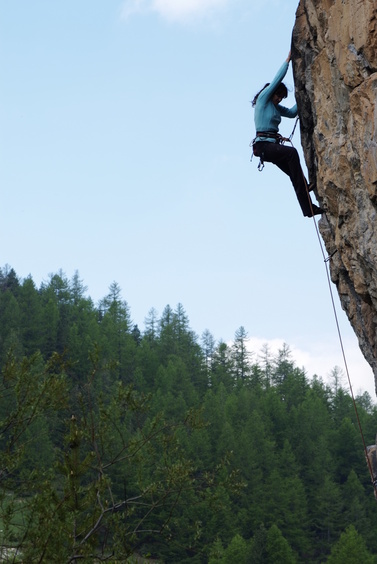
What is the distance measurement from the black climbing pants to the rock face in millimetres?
201

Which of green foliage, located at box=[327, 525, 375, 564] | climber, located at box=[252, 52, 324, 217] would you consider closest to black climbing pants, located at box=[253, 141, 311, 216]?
climber, located at box=[252, 52, 324, 217]

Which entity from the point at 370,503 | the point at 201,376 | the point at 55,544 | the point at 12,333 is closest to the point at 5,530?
the point at 55,544

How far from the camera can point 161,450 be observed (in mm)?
46375

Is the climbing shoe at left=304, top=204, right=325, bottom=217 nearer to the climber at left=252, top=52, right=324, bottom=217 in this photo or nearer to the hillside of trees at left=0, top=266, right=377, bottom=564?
the climber at left=252, top=52, right=324, bottom=217

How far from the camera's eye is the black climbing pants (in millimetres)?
9672

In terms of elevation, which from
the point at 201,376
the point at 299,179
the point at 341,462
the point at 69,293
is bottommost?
the point at 299,179

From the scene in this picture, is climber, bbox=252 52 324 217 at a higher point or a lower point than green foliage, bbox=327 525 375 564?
higher

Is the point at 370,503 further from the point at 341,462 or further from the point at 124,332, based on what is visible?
the point at 124,332

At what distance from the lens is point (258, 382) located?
115125 mm

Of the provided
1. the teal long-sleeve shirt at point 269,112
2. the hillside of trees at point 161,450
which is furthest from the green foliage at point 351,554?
the teal long-sleeve shirt at point 269,112

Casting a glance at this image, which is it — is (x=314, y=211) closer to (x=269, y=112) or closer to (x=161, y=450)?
(x=269, y=112)

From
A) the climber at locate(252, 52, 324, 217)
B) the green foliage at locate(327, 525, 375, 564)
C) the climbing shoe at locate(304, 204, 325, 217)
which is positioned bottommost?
the green foliage at locate(327, 525, 375, 564)

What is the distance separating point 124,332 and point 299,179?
4126 inches

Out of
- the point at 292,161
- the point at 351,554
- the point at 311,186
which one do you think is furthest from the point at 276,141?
the point at 351,554
